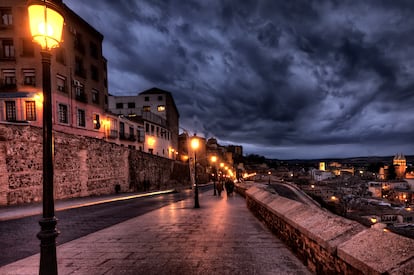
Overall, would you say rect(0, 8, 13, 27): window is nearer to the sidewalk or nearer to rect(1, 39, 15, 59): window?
rect(1, 39, 15, 59): window

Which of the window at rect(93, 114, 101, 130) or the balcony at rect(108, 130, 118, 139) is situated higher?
the window at rect(93, 114, 101, 130)

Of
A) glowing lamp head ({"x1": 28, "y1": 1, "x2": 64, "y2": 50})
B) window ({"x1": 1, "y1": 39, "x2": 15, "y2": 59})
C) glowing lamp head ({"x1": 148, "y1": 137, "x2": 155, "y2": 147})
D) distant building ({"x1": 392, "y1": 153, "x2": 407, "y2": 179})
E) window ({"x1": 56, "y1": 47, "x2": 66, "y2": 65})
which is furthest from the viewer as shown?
distant building ({"x1": 392, "y1": 153, "x2": 407, "y2": 179})

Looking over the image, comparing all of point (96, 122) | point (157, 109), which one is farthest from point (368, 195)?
point (96, 122)

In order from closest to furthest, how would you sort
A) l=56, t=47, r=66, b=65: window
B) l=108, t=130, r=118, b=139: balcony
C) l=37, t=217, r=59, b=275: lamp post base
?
l=37, t=217, r=59, b=275: lamp post base < l=56, t=47, r=66, b=65: window < l=108, t=130, r=118, b=139: balcony

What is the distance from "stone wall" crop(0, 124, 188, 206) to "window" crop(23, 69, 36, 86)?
9827 millimetres

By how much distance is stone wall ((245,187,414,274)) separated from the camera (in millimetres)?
2516

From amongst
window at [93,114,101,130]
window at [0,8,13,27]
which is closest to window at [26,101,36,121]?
window at [93,114,101,130]

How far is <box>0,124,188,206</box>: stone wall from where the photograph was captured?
16.1 metres

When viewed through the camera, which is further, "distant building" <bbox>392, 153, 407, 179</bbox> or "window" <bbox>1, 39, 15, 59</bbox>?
"distant building" <bbox>392, 153, 407, 179</bbox>

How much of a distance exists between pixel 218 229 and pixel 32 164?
16.3 metres

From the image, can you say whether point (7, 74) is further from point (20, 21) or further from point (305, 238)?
point (305, 238)

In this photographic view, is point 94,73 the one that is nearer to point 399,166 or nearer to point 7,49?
point 7,49

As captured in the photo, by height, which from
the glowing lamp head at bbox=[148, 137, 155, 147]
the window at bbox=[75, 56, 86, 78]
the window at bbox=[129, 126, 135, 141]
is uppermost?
the window at bbox=[75, 56, 86, 78]

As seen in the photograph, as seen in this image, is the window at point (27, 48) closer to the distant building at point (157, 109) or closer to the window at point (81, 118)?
the window at point (81, 118)
